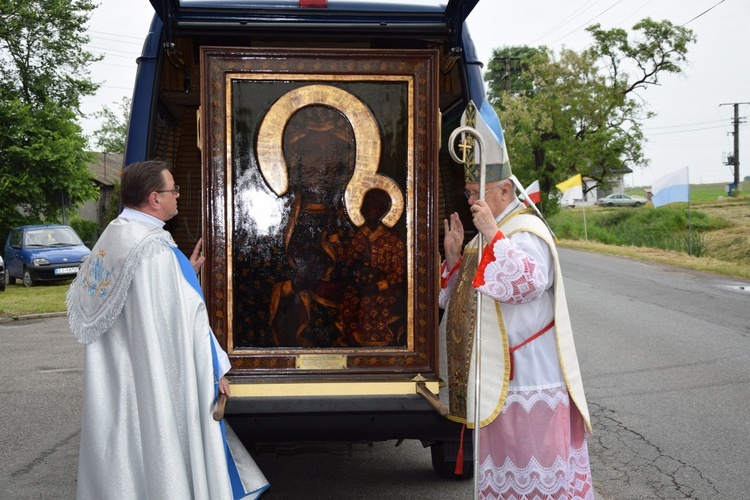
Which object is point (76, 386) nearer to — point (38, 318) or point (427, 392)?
point (427, 392)

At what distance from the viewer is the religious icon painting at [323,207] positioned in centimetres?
416

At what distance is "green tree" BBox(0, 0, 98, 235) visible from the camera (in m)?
24.6

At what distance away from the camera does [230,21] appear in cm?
428

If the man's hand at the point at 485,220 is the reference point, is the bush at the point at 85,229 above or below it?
above

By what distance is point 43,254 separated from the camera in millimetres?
20625

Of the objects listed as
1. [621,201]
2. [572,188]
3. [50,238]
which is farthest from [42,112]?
[621,201]

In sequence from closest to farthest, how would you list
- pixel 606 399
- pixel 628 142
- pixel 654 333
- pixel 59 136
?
1. pixel 606 399
2. pixel 654 333
3. pixel 59 136
4. pixel 628 142

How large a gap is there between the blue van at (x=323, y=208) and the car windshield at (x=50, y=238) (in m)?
18.6

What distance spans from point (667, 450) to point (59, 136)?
23.3 m

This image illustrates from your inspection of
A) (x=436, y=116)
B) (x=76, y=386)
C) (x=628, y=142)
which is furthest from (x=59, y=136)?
(x=628, y=142)

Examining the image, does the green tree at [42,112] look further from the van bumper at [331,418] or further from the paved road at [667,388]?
the van bumper at [331,418]

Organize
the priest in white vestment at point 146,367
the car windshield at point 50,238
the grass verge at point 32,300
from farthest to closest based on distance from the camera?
the car windshield at point 50,238, the grass verge at point 32,300, the priest in white vestment at point 146,367

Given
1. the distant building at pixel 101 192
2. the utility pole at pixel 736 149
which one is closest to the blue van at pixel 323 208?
the distant building at pixel 101 192

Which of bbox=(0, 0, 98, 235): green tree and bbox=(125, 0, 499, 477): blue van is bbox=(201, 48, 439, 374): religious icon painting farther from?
bbox=(0, 0, 98, 235): green tree
